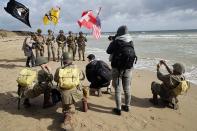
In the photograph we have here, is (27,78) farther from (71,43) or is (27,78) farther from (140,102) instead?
(71,43)

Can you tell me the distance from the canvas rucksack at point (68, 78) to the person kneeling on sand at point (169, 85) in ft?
7.51

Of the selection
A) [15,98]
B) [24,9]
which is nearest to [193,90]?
[15,98]

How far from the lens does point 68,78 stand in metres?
5.68

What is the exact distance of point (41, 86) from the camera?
6.33 metres

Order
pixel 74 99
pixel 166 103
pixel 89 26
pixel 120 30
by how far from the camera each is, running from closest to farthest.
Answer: pixel 74 99
pixel 120 30
pixel 166 103
pixel 89 26

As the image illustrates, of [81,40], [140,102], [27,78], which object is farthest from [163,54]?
[27,78]

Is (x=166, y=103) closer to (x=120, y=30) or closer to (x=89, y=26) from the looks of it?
(x=120, y=30)

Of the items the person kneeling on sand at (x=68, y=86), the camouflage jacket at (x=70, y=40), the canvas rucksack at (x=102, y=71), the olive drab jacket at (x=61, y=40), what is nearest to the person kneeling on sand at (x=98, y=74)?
the canvas rucksack at (x=102, y=71)

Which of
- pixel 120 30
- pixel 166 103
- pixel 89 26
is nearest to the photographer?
pixel 120 30

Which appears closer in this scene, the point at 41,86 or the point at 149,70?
the point at 41,86

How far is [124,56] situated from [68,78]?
1.31 meters

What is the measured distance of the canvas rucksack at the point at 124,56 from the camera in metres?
6.05

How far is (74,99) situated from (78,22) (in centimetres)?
544

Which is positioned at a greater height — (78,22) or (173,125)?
(78,22)
